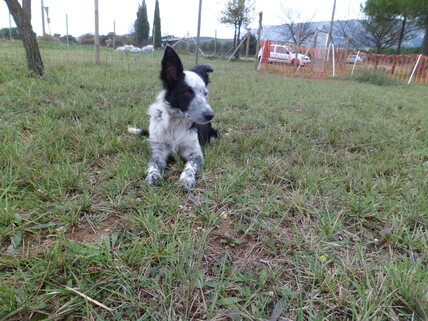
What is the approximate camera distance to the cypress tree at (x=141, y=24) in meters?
36.9

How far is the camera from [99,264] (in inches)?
50.3

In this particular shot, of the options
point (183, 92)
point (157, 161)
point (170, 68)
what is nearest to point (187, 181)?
point (157, 161)

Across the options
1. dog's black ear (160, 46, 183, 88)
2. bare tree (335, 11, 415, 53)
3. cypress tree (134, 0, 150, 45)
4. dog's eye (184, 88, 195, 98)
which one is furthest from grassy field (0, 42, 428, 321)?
cypress tree (134, 0, 150, 45)

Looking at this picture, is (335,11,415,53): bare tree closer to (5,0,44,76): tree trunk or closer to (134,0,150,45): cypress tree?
(134,0,150,45): cypress tree

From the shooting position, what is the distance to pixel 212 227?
165 cm

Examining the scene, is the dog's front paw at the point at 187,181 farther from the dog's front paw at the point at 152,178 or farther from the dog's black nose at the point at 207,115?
the dog's black nose at the point at 207,115

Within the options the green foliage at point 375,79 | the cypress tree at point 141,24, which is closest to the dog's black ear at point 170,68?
the green foliage at point 375,79

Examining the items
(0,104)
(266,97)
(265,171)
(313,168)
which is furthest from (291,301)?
(266,97)

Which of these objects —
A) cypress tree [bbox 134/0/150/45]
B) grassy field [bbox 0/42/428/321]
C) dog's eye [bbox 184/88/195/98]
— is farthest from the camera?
cypress tree [bbox 134/0/150/45]

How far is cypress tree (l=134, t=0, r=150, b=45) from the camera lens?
1453 inches

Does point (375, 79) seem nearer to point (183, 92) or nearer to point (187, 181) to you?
point (183, 92)

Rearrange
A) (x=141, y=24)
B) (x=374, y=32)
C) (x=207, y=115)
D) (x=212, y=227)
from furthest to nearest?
(x=141, y=24), (x=374, y=32), (x=207, y=115), (x=212, y=227)

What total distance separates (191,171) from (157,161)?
0.40m

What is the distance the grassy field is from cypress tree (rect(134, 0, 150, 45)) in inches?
1514
